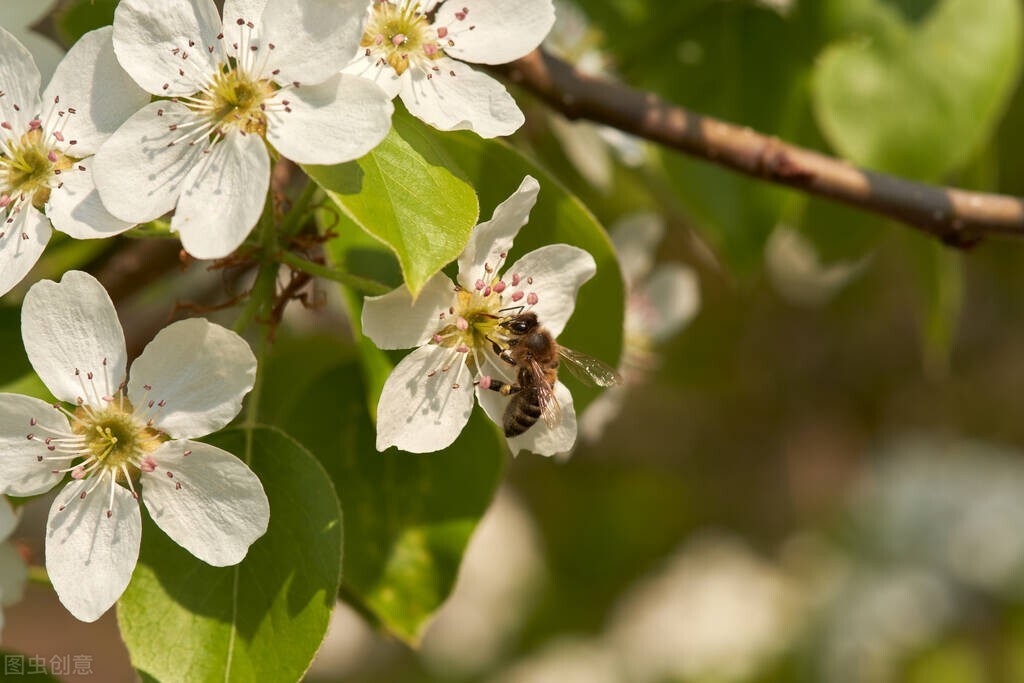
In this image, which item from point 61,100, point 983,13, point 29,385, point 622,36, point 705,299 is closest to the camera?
point 61,100

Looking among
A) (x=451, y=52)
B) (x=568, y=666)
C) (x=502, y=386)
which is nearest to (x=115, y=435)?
(x=502, y=386)

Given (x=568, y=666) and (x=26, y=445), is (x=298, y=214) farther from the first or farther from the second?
(x=568, y=666)

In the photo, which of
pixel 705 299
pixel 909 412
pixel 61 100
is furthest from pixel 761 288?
pixel 61 100

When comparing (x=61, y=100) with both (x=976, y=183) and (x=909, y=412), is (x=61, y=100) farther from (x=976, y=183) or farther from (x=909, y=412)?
(x=909, y=412)

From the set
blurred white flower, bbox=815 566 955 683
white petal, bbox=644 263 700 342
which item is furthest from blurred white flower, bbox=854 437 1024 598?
white petal, bbox=644 263 700 342

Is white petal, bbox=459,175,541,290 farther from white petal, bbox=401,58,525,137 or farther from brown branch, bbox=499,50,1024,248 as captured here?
brown branch, bbox=499,50,1024,248

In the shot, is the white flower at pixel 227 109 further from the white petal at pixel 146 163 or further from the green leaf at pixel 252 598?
the green leaf at pixel 252 598

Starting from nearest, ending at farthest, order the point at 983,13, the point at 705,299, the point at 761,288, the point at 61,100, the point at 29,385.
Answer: the point at 61,100, the point at 29,385, the point at 983,13, the point at 705,299, the point at 761,288

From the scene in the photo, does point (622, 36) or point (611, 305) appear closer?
point (611, 305)
